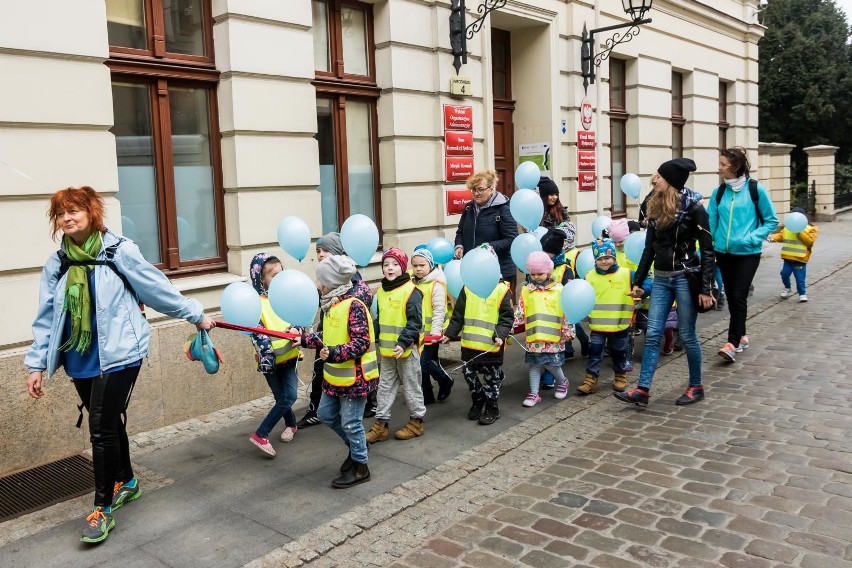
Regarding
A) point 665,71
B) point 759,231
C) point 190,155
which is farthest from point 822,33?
point 190,155

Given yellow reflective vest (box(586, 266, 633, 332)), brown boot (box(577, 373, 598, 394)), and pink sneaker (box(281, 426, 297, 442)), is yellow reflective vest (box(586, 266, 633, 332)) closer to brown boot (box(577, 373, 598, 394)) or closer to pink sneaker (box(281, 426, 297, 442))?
brown boot (box(577, 373, 598, 394))

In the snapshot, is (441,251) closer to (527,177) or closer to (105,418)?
(527,177)

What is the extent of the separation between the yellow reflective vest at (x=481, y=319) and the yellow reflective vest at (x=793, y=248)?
6762mm

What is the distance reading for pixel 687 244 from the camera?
6039 mm

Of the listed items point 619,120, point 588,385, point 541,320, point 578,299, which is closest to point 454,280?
point 541,320

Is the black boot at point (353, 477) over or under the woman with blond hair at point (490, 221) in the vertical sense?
under

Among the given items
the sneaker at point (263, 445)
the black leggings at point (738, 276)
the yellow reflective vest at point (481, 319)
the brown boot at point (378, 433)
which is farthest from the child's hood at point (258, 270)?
the black leggings at point (738, 276)

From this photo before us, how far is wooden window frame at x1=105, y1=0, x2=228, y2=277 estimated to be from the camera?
6.10 meters

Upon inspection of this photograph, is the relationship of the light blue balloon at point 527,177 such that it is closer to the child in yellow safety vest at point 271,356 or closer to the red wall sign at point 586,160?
the child in yellow safety vest at point 271,356

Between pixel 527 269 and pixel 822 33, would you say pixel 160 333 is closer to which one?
pixel 527 269

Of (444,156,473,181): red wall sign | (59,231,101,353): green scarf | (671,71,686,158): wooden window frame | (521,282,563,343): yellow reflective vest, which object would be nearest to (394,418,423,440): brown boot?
(521,282,563,343): yellow reflective vest

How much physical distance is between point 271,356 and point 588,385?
2902mm

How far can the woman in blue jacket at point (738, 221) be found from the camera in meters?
6.90

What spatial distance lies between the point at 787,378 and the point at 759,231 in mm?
1383
